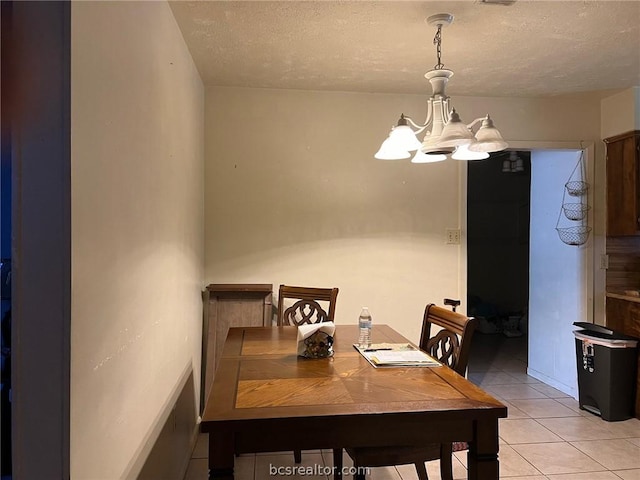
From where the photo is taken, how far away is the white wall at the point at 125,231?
3.50 feet

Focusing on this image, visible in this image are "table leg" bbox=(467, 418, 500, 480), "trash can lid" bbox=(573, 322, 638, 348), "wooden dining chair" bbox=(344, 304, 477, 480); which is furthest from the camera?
"trash can lid" bbox=(573, 322, 638, 348)

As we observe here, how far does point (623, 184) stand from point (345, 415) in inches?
121

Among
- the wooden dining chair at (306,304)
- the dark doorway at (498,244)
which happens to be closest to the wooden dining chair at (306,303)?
the wooden dining chair at (306,304)

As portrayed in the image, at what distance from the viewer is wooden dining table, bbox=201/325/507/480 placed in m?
1.29

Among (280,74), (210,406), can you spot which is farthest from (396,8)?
(210,406)

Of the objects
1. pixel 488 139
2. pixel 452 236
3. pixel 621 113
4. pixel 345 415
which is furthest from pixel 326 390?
pixel 621 113

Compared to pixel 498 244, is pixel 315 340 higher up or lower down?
lower down

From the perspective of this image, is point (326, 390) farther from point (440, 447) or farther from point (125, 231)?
point (125, 231)

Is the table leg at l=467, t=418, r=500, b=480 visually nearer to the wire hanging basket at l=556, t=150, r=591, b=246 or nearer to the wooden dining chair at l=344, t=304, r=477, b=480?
the wooden dining chair at l=344, t=304, r=477, b=480

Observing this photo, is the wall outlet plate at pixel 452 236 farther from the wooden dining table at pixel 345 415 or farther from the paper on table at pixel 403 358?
the wooden dining table at pixel 345 415

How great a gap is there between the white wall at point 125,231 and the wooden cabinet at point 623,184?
3113 millimetres

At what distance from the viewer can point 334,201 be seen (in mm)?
3254

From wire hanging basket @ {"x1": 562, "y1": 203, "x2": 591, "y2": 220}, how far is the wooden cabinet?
16 cm

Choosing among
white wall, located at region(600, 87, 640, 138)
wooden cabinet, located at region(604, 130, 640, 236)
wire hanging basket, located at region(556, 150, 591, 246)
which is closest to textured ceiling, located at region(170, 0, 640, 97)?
white wall, located at region(600, 87, 640, 138)
